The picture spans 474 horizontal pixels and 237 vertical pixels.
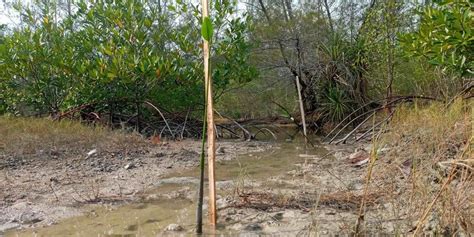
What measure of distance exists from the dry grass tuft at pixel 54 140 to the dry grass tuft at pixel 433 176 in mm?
3803

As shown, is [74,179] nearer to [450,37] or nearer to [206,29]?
[206,29]

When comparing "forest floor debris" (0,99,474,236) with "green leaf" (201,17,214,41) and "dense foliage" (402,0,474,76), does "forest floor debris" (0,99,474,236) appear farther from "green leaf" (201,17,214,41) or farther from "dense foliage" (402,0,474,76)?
"green leaf" (201,17,214,41)

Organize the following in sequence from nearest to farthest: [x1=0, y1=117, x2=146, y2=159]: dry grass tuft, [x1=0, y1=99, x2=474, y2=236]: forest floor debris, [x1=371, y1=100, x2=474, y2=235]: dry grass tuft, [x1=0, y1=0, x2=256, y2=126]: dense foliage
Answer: [x1=371, y1=100, x2=474, y2=235]: dry grass tuft
[x1=0, y1=99, x2=474, y2=236]: forest floor debris
[x1=0, y1=117, x2=146, y2=159]: dry grass tuft
[x1=0, y1=0, x2=256, y2=126]: dense foliage

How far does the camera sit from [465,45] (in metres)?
4.35

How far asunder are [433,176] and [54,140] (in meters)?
5.08

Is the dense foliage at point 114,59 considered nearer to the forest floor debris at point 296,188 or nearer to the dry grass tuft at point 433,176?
the forest floor debris at point 296,188

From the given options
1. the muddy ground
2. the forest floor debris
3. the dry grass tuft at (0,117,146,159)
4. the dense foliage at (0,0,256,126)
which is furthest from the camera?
the dense foliage at (0,0,256,126)

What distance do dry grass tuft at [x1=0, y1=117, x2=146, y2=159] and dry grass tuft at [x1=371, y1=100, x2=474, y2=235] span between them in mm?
3803

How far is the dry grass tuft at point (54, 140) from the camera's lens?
19.4 feet

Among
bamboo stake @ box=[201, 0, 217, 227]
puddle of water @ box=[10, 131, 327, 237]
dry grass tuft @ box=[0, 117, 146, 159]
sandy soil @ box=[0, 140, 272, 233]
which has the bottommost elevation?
puddle of water @ box=[10, 131, 327, 237]

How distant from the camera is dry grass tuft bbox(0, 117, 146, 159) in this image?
5.91 meters

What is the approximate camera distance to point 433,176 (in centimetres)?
329

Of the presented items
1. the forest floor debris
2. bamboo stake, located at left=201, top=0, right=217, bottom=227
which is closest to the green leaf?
bamboo stake, located at left=201, top=0, right=217, bottom=227

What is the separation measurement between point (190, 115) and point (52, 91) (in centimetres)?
300
